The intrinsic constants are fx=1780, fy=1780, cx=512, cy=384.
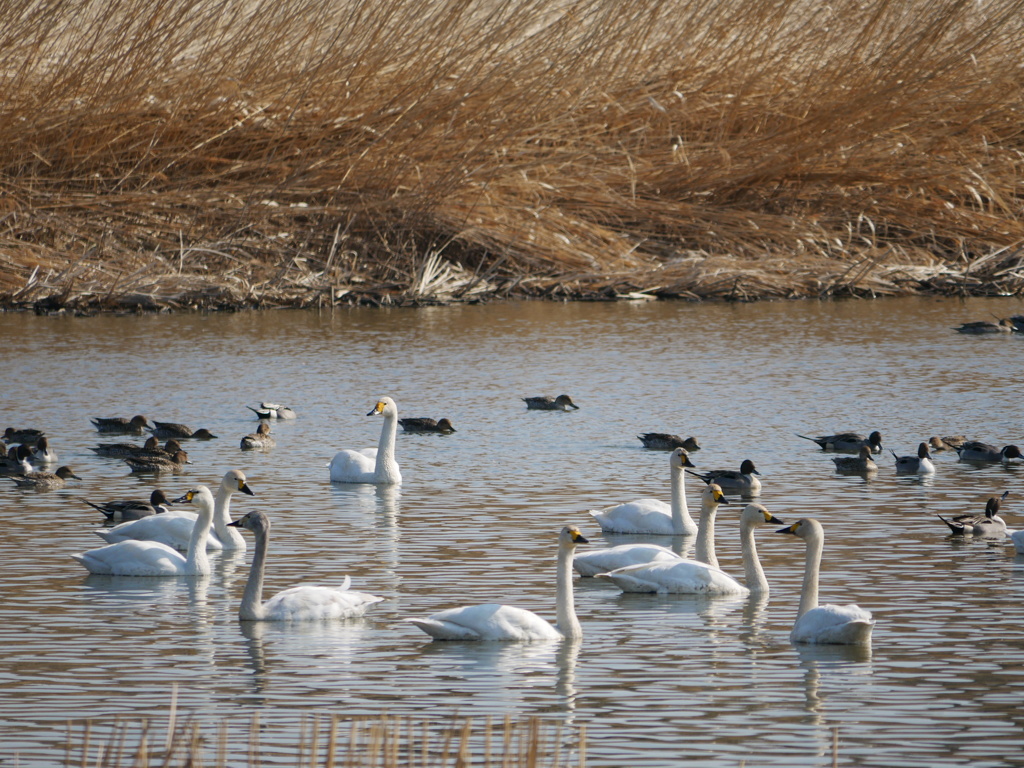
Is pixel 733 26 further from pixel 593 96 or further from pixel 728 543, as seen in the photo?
pixel 728 543

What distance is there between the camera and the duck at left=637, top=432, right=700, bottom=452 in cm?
1579

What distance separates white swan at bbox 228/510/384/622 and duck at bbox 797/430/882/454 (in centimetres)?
682

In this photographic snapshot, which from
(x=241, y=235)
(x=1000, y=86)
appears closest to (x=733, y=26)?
(x=1000, y=86)

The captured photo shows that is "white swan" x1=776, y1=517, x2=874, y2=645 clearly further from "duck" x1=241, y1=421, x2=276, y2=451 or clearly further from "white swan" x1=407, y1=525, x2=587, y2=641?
"duck" x1=241, y1=421, x2=276, y2=451

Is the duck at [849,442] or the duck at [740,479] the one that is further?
the duck at [849,442]

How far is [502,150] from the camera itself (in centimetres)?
2902

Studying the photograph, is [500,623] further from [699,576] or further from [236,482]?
[236,482]

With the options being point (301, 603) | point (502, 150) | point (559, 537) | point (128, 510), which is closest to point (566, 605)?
point (559, 537)

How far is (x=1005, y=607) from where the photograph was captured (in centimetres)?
977

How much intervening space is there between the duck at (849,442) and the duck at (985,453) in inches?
30.2

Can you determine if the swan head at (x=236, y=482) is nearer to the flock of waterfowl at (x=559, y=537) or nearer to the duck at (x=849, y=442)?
the flock of waterfowl at (x=559, y=537)

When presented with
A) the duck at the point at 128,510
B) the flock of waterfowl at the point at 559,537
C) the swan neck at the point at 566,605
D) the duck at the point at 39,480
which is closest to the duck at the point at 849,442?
the flock of waterfowl at the point at 559,537

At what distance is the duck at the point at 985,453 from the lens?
15094mm

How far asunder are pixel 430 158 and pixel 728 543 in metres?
17.7
